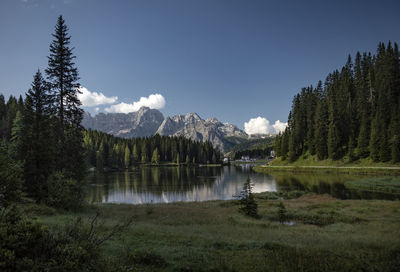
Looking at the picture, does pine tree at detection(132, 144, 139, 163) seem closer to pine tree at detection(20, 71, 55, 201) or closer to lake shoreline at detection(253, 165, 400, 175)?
lake shoreline at detection(253, 165, 400, 175)

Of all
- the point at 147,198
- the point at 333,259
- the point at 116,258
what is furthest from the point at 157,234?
the point at 147,198

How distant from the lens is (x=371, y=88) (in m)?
94.7

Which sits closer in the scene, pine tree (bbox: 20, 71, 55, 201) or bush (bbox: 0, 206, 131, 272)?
bush (bbox: 0, 206, 131, 272)

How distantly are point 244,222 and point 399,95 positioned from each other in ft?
305

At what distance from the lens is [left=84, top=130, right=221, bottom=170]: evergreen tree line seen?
153875mm

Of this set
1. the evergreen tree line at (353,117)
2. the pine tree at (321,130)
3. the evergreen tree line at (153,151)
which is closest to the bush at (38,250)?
the evergreen tree line at (353,117)

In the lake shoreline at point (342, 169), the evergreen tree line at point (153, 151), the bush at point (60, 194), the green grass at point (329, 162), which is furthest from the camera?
the evergreen tree line at point (153, 151)

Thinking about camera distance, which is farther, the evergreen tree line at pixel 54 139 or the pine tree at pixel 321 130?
the pine tree at pixel 321 130

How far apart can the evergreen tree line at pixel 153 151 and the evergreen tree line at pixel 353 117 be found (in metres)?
81.5

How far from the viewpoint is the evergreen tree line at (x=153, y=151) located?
505 ft

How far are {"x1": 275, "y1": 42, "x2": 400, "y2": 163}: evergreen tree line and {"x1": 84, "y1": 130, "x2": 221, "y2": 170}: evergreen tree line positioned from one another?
267 ft

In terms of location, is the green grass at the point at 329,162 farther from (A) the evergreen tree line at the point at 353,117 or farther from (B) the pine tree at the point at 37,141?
(B) the pine tree at the point at 37,141

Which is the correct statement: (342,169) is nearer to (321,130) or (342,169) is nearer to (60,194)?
Answer: (321,130)

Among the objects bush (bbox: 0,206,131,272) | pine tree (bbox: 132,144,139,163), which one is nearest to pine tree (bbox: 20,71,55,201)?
bush (bbox: 0,206,131,272)
